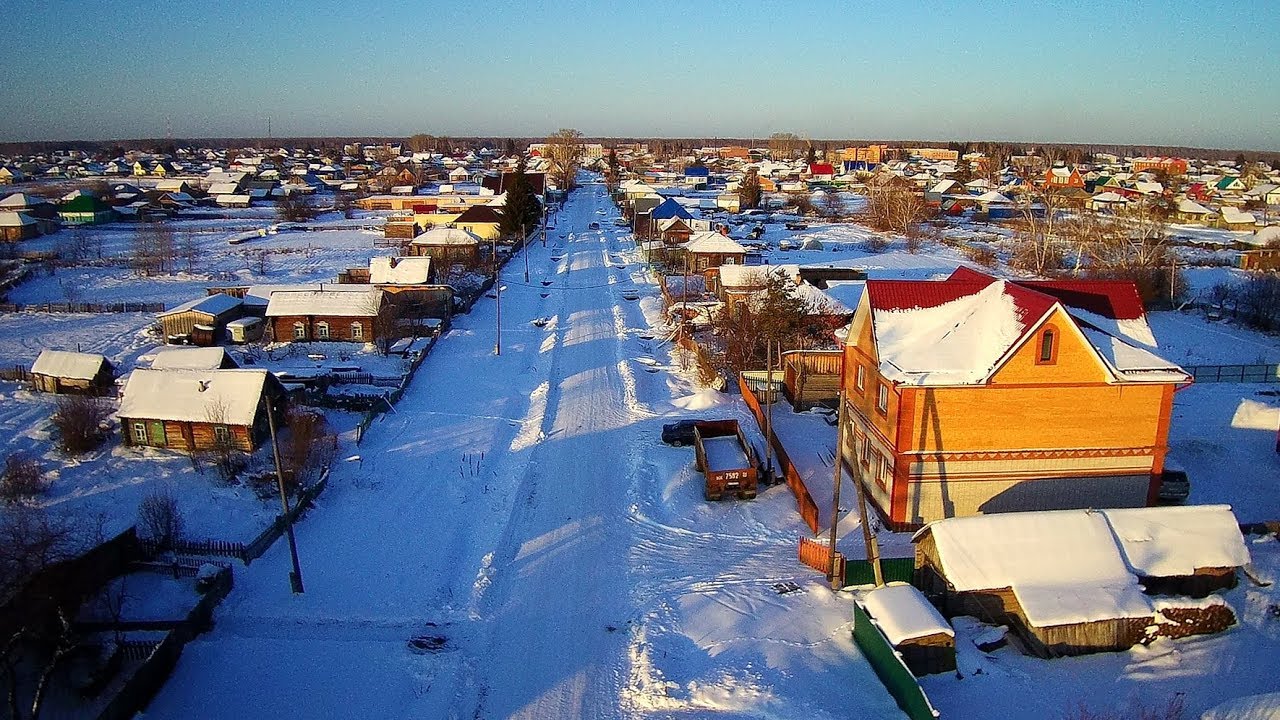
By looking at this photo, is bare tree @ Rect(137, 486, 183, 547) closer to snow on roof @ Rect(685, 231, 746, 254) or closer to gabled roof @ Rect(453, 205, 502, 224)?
snow on roof @ Rect(685, 231, 746, 254)

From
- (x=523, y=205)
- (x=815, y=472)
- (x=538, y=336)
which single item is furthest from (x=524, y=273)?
(x=815, y=472)

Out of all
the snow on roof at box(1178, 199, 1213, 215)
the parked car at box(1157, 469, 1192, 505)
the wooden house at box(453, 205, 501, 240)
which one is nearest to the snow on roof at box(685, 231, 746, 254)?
the wooden house at box(453, 205, 501, 240)

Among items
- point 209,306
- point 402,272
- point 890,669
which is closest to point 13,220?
point 209,306

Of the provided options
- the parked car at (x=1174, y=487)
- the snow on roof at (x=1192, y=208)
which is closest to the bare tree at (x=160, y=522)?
the parked car at (x=1174, y=487)

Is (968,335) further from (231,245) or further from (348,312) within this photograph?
(231,245)

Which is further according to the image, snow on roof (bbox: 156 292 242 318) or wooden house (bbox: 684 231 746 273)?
wooden house (bbox: 684 231 746 273)

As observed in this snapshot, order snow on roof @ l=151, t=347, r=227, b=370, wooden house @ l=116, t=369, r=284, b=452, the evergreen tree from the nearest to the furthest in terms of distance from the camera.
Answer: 1. wooden house @ l=116, t=369, r=284, b=452
2. snow on roof @ l=151, t=347, r=227, b=370
3. the evergreen tree

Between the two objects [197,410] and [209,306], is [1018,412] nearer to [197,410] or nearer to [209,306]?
[197,410]
